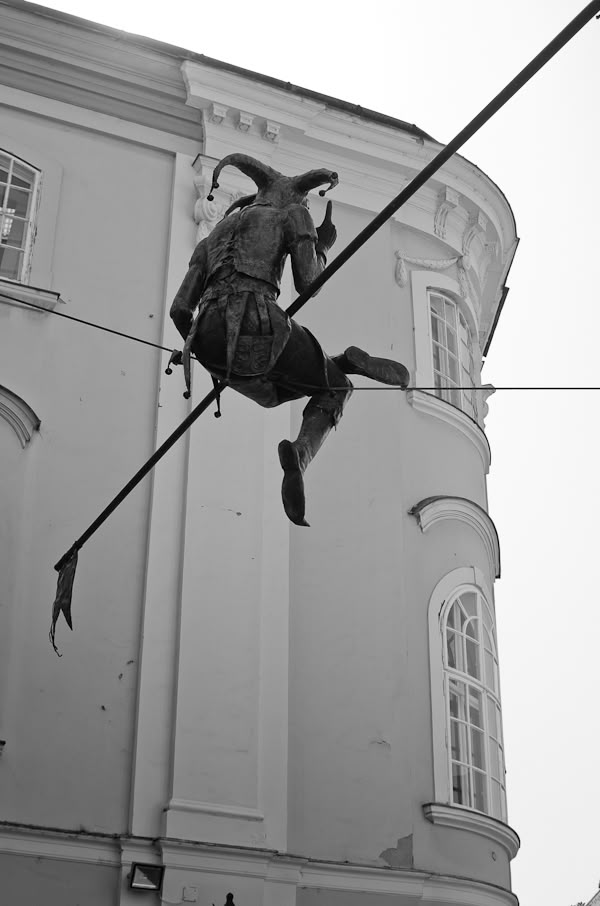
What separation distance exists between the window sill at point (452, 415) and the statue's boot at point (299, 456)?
5764 mm

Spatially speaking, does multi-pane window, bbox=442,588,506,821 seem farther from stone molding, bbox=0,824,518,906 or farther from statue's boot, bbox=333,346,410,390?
statue's boot, bbox=333,346,410,390

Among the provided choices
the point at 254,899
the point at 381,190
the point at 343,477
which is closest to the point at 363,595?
the point at 343,477

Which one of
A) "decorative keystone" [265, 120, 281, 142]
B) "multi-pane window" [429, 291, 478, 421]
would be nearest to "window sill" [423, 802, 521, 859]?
"multi-pane window" [429, 291, 478, 421]

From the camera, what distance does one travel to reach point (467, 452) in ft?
43.8

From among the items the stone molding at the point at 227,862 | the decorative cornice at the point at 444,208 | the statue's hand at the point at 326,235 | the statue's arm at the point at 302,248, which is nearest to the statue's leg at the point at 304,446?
the statue's arm at the point at 302,248

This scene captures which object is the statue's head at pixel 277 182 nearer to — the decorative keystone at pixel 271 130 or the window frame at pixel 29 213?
the window frame at pixel 29 213

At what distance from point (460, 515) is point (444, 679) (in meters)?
1.72

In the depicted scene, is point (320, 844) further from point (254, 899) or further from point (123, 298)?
point (123, 298)

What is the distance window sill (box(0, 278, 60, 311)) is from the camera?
451 inches

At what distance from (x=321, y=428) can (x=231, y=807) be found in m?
4.34

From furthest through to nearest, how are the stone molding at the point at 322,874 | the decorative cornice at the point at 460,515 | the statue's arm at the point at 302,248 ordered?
the decorative cornice at the point at 460,515, the stone molding at the point at 322,874, the statue's arm at the point at 302,248

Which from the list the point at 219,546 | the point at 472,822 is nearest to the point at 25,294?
the point at 219,546

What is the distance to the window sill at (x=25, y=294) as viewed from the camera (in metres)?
11.5

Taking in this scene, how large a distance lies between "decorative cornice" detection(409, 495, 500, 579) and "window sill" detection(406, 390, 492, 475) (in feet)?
2.74
